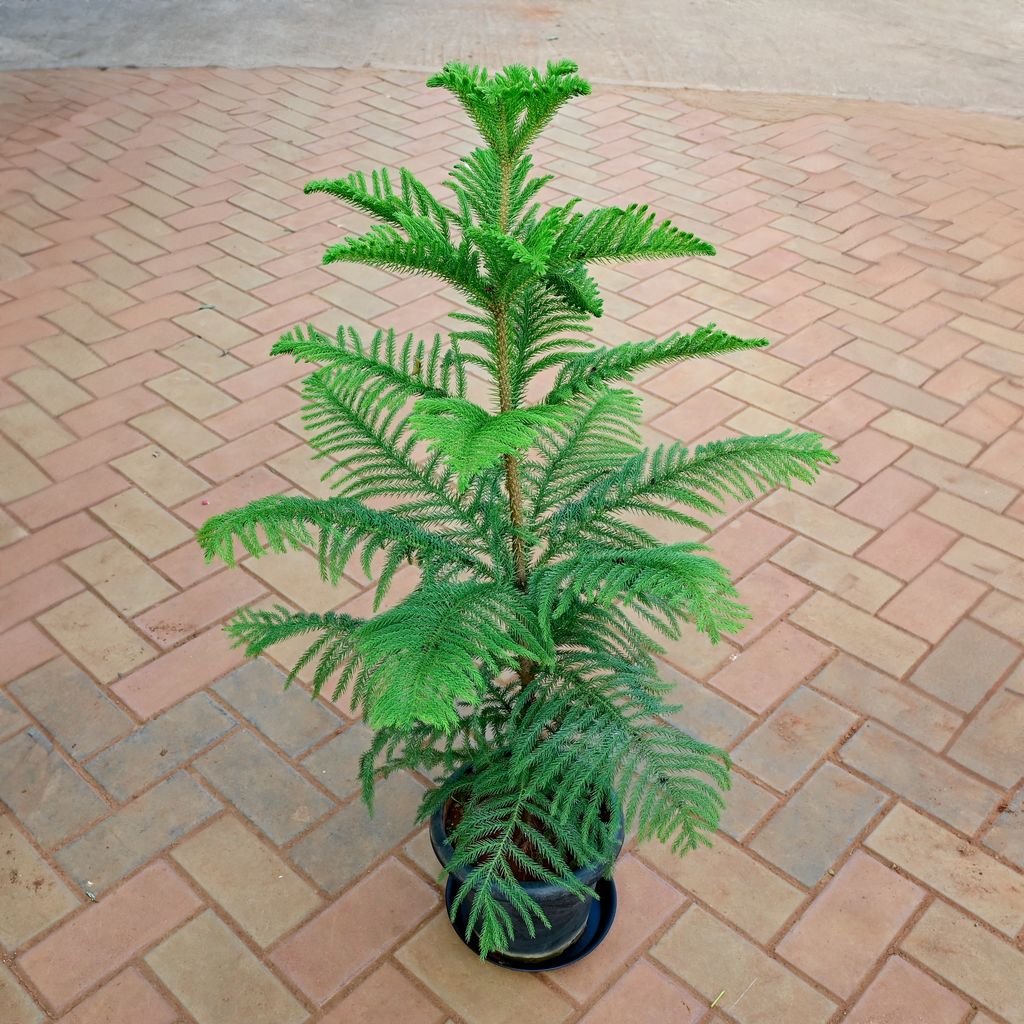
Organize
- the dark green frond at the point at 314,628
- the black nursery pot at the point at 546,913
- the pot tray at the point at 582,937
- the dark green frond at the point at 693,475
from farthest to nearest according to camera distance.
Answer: the pot tray at the point at 582,937, the black nursery pot at the point at 546,913, the dark green frond at the point at 314,628, the dark green frond at the point at 693,475

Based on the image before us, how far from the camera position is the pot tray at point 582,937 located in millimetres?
2336

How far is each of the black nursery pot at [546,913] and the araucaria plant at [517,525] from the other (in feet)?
0.11

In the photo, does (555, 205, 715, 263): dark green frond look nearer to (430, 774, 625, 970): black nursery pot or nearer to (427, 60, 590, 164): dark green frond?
(427, 60, 590, 164): dark green frond

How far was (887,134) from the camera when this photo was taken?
6.16 m

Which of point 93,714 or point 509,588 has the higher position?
point 509,588

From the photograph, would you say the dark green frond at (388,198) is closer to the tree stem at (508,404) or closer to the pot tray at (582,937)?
the tree stem at (508,404)

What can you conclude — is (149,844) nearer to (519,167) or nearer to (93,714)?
(93,714)

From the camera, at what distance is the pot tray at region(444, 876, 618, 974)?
2336 millimetres

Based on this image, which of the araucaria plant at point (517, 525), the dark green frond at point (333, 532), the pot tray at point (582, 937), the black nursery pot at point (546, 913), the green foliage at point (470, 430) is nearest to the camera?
the green foliage at point (470, 430)

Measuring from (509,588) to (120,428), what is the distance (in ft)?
8.23

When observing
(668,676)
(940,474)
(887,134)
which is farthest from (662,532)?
(887,134)

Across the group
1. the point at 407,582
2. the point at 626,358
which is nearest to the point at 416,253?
the point at 626,358

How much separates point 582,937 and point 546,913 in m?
0.28

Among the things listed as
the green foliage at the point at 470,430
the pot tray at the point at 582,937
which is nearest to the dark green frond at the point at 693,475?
the green foliage at the point at 470,430
